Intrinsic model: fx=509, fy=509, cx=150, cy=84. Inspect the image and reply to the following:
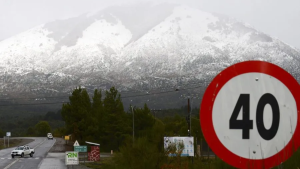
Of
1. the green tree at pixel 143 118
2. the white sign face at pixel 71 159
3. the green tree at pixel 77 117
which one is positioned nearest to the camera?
the white sign face at pixel 71 159

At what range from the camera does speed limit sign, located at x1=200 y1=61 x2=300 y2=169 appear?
3527 millimetres

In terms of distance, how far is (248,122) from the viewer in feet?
11.6

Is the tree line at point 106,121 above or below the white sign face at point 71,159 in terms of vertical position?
above

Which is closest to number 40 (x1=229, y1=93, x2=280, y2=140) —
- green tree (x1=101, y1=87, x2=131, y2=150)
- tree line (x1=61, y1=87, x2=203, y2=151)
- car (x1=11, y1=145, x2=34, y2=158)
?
car (x1=11, y1=145, x2=34, y2=158)

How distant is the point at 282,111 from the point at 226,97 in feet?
1.34

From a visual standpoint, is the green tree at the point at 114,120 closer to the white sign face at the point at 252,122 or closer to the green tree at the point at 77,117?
the green tree at the point at 77,117

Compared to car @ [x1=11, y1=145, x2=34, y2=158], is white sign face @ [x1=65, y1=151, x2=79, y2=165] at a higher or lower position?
higher

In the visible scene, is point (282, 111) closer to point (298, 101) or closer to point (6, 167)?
point (298, 101)

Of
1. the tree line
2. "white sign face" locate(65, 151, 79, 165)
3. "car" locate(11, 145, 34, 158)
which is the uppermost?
the tree line

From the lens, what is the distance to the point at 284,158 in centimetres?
357

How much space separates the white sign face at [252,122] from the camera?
3.52 metres

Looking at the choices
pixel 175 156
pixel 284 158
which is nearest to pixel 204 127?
pixel 284 158

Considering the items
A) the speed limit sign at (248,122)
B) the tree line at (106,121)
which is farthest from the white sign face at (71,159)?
the speed limit sign at (248,122)

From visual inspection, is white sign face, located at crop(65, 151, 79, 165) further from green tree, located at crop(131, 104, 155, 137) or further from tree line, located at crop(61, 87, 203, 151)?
green tree, located at crop(131, 104, 155, 137)
